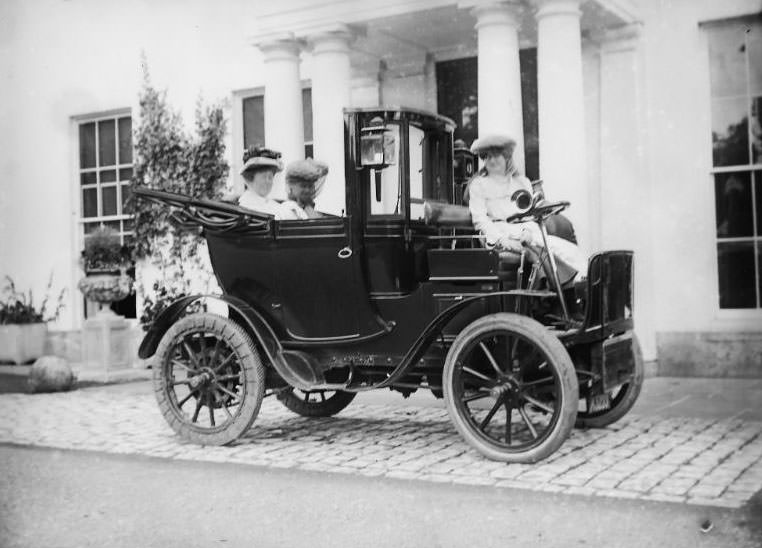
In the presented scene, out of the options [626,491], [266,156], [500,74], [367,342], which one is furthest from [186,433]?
[500,74]

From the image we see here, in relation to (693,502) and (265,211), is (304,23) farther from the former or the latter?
(693,502)

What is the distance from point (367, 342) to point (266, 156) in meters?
1.39

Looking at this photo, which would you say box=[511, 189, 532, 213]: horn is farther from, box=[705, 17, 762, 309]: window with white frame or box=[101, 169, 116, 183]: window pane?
box=[101, 169, 116, 183]: window pane

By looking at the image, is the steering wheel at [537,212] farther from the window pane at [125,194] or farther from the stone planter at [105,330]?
the stone planter at [105,330]

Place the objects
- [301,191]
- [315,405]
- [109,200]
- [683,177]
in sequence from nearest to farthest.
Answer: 1. [301,191]
2. [315,405]
3. [683,177]
4. [109,200]

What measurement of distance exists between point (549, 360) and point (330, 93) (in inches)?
175

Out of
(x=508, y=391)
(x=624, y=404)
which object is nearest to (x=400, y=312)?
(x=508, y=391)

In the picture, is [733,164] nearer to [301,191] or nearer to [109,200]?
[301,191]

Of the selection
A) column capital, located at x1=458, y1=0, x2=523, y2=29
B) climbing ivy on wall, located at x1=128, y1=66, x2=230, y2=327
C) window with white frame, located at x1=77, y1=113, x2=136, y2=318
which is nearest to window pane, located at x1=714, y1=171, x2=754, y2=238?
column capital, located at x1=458, y1=0, x2=523, y2=29

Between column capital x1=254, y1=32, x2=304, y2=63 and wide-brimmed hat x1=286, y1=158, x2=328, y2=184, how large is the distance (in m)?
3.27

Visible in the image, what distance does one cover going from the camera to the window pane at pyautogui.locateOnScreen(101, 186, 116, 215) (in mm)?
8422

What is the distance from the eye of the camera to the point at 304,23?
812 centimetres

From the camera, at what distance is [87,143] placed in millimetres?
6871

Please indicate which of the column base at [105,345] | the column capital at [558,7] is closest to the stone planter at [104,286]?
the column base at [105,345]
